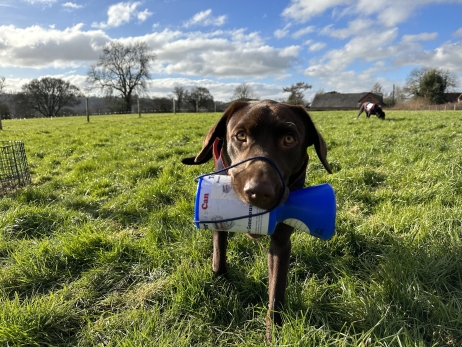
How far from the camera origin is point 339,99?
65.4 metres

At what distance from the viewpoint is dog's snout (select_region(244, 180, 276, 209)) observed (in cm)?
159

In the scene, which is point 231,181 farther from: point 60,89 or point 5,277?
point 60,89

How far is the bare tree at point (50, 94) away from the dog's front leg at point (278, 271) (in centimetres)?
6644

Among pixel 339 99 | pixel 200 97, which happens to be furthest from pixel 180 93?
pixel 339 99

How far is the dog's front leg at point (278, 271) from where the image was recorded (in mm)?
1912

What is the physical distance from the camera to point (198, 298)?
2.11 meters

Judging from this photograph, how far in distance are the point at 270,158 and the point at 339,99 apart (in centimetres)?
6922

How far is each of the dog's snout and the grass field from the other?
71 centimetres

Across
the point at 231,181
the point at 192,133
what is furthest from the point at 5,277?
the point at 192,133

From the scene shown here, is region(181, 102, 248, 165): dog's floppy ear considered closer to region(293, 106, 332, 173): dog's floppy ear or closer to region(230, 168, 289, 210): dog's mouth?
region(293, 106, 332, 173): dog's floppy ear

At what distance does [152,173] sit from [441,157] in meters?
4.94

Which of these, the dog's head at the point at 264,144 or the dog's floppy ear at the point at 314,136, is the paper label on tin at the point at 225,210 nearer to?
the dog's head at the point at 264,144

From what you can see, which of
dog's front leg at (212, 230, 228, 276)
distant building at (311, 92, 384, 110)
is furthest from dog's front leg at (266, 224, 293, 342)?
distant building at (311, 92, 384, 110)

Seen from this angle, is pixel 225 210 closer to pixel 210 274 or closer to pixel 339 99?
pixel 210 274
